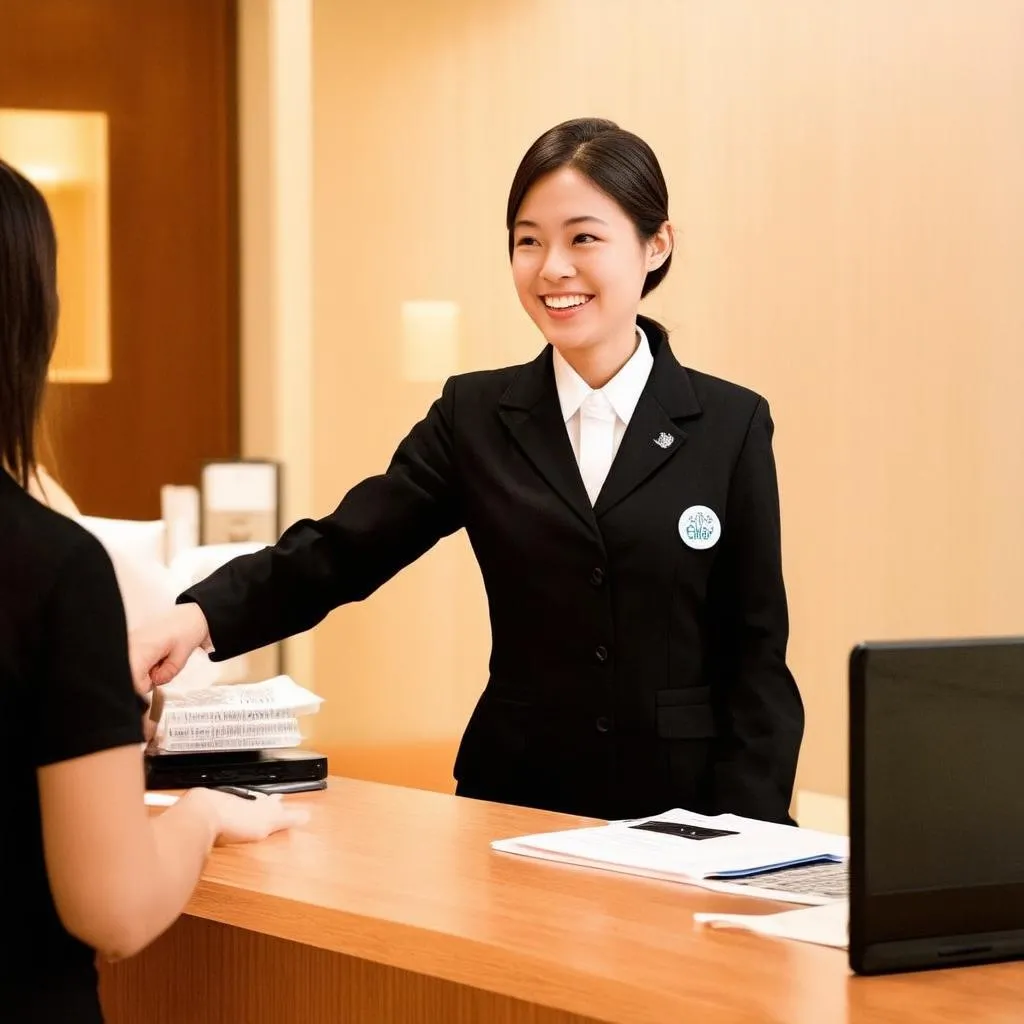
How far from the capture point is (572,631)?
2576 millimetres

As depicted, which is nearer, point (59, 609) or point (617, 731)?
point (59, 609)

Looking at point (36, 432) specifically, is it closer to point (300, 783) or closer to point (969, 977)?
point (969, 977)

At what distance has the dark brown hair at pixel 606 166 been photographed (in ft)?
8.62

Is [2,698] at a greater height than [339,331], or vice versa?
[339,331]

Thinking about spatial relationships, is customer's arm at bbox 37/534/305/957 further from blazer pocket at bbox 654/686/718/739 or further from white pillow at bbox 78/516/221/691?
blazer pocket at bbox 654/686/718/739

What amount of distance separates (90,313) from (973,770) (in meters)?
6.26

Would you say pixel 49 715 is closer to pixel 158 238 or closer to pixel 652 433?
pixel 652 433

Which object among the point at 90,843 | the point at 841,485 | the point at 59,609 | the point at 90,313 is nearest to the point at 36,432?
the point at 59,609

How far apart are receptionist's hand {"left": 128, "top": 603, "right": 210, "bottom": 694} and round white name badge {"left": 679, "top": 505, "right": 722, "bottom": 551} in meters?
0.73

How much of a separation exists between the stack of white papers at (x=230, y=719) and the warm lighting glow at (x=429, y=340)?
4.60 m

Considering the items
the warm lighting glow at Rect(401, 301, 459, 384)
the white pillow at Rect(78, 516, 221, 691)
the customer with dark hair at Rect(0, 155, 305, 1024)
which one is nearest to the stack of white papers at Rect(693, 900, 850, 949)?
the customer with dark hair at Rect(0, 155, 305, 1024)

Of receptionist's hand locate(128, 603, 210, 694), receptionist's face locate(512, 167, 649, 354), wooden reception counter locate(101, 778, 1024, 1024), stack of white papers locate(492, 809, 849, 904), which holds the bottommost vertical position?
wooden reception counter locate(101, 778, 1024, 1024)

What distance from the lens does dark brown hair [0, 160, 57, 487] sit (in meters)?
1.37

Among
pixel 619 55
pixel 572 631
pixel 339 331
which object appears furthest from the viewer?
pixel 339 331
